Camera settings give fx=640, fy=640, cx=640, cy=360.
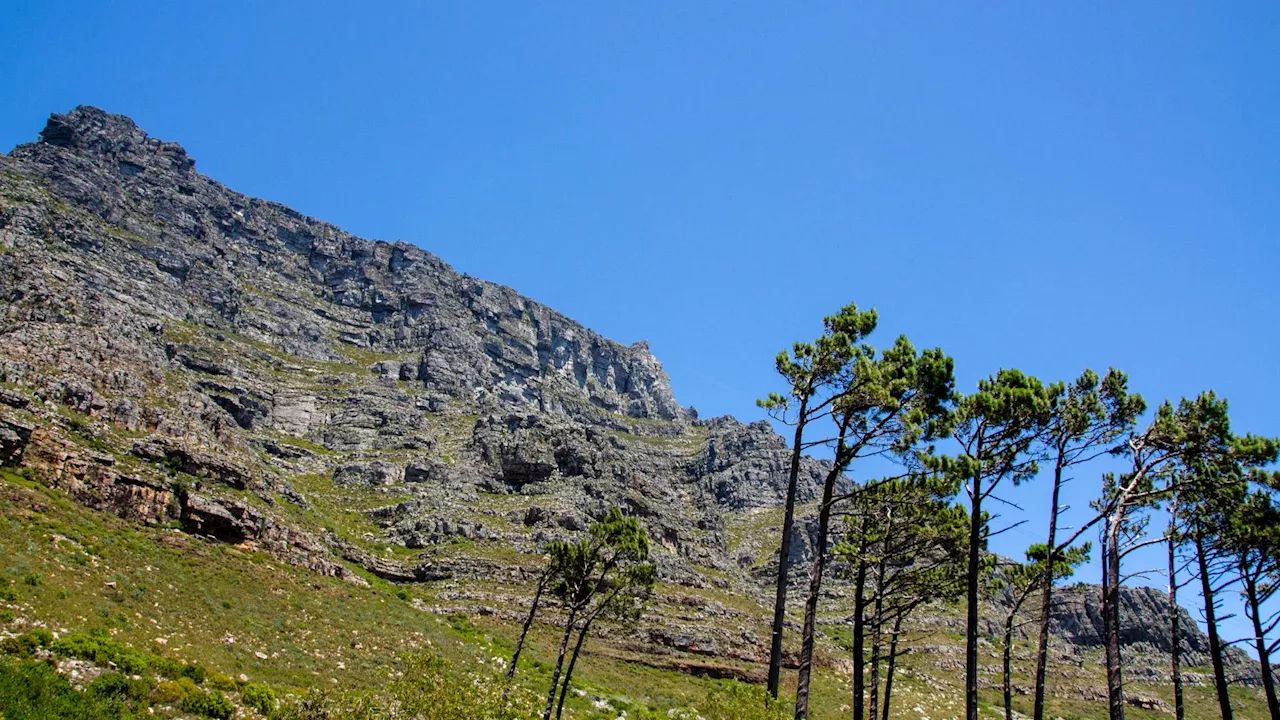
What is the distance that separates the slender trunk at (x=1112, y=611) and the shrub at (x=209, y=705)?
2962 cm

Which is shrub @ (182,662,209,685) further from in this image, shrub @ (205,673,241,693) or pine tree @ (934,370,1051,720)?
pine tree @ (934,370,1051,720)

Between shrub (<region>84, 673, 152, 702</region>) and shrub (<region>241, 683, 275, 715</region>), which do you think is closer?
shrub (<region>84, 673, 152, 702</region>)

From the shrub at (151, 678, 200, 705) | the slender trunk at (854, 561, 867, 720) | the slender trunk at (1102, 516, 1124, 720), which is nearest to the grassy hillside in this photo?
the shrub at (151, 678, 200, 705)

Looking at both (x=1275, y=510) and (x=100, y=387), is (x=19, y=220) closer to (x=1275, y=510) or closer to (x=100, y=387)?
(x=100, y=387)

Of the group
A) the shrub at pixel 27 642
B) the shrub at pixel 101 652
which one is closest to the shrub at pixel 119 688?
the shrub at pixel 101 652

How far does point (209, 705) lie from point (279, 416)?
110 meters

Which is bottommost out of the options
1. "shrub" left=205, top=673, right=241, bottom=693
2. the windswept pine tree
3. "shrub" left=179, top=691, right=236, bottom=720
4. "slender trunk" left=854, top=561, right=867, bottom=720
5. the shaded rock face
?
"shrub" left=179, top=691, right=236, bottom=720

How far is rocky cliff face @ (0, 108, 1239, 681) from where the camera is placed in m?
58.2

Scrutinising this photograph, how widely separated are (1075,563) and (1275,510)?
26.4 ft

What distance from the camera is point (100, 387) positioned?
62594 mm

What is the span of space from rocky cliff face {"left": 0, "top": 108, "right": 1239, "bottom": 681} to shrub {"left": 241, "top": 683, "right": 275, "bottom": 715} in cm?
3114

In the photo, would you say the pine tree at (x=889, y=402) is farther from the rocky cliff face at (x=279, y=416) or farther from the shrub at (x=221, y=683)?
the rocky cliff face at (x=279, y=416)

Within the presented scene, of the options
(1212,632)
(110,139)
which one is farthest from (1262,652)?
(110,139)

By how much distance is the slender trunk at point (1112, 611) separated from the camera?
19083mm
